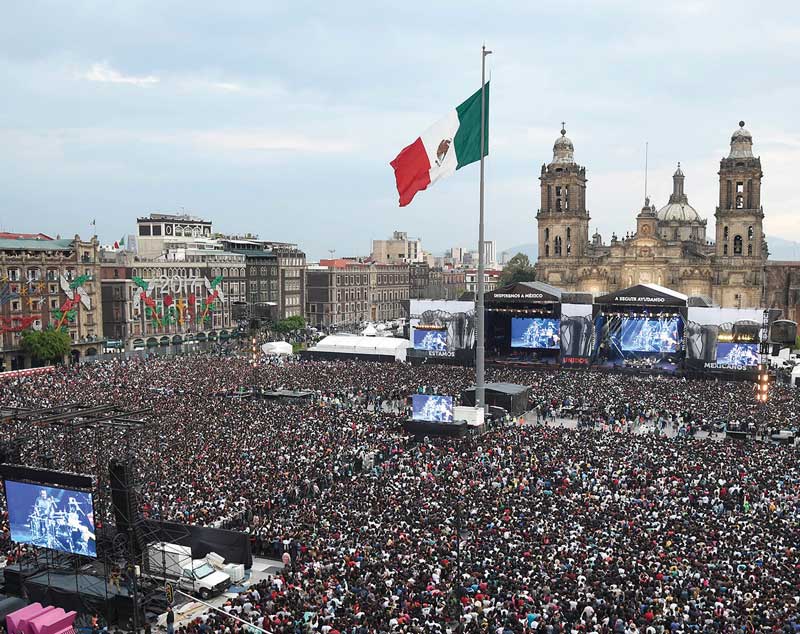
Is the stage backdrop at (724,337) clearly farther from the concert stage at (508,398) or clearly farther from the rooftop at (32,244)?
the rooftop at (32,244)

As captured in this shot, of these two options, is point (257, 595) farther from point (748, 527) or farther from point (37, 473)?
point (748, 527)

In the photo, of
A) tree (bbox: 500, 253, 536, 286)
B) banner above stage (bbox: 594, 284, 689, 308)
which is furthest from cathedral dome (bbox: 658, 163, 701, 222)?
banner above stage (bbox: 594, 284, 689, 308)

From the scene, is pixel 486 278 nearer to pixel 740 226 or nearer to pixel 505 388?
pixel 740 226

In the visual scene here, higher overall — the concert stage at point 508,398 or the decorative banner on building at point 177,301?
the decorative banner on building at point 177,301

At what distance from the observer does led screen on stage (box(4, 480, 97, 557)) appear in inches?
768

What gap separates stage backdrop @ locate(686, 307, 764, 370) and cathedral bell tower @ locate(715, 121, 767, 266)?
33382 millimetres

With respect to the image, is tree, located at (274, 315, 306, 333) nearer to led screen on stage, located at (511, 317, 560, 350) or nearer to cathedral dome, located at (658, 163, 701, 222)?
led screen on stage, located at (511, 317, 560, 350)

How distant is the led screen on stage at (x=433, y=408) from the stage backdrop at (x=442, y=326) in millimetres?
23615

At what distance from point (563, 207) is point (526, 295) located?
37519 millimetres

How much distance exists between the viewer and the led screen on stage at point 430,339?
60.6 metres

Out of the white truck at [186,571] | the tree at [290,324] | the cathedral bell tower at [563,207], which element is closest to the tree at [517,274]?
the cathedral bell tower at [563,207]

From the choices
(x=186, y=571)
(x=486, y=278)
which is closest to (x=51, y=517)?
(x=186, y=571)

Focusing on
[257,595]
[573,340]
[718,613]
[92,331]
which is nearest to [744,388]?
[573,340]

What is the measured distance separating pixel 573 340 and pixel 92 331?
145 ft
